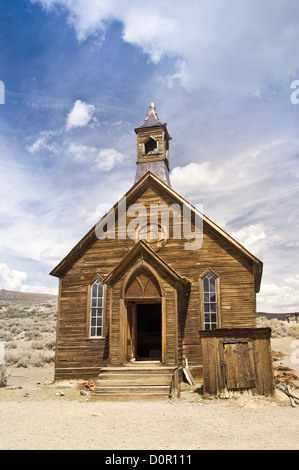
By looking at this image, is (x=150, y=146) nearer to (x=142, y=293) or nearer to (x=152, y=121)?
(x=152, y=121)

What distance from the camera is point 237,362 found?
11.5 meters

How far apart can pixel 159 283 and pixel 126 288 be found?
50.4 inches

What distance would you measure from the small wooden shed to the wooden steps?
4.73ft

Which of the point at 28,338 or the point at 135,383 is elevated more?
the point at 28,338

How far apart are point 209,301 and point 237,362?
4219 mm

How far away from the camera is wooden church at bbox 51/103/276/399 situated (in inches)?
548

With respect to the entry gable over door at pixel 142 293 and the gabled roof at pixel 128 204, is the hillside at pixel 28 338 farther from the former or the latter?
the entry gable over door at pixel 142 293

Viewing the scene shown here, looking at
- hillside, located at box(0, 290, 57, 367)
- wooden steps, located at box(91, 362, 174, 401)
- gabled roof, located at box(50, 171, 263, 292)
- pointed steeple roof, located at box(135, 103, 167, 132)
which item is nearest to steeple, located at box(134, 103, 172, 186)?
pointed steeple roof, located at box(135, 103, 167, 132)

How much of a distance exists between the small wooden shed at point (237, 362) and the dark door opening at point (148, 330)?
6094 mm

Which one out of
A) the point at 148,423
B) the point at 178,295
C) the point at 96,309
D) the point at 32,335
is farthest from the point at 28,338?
the point at 148,423

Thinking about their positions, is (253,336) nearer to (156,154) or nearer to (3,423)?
(3,423)
